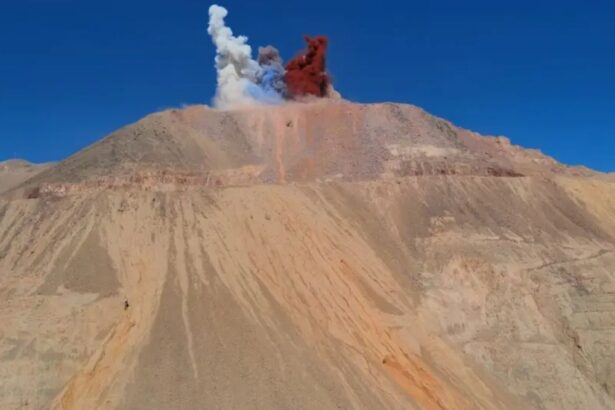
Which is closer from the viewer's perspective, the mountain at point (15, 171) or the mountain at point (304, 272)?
the mountain at point (304, 272)

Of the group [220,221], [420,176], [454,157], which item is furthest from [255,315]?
[454,157]

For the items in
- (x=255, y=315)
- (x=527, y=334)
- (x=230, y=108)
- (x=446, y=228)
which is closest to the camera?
(x=255, y=315)

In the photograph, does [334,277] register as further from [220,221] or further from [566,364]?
[566,364]

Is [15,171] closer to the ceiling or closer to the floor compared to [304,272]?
closer to the ceiling

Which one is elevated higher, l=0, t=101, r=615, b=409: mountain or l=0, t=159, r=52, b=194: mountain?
l=0, t=159, r=52, b=194: mountain

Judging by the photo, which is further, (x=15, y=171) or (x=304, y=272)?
(x=15, y=171)

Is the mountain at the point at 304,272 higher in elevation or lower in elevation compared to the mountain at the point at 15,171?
lower

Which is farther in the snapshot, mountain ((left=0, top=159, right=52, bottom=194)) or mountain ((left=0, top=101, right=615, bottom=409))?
mountain ((left=0, top=159, right=52, bottom=194))

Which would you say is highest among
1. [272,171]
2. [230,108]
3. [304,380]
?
[230,108]
